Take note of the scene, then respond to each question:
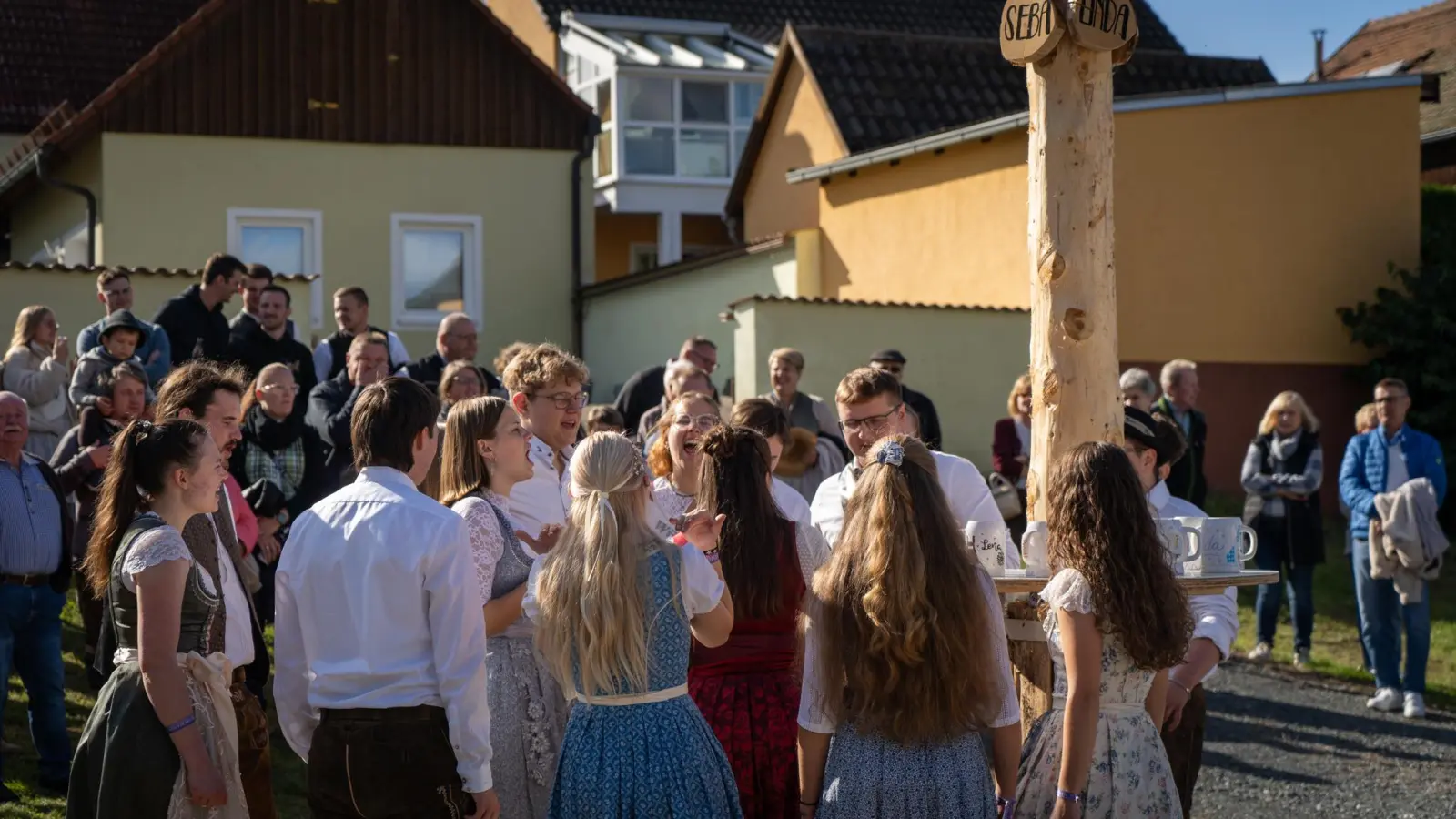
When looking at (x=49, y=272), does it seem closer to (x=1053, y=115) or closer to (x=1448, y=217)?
(x=1053, y=115)

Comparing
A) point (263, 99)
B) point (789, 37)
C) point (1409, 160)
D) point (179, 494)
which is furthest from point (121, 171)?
point (179, 494)

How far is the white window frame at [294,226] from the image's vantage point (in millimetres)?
21875

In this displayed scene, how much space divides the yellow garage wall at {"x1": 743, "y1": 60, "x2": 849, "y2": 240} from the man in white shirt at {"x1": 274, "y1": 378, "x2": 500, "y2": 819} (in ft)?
65.4

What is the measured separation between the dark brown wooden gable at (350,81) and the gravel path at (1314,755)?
1425 cm

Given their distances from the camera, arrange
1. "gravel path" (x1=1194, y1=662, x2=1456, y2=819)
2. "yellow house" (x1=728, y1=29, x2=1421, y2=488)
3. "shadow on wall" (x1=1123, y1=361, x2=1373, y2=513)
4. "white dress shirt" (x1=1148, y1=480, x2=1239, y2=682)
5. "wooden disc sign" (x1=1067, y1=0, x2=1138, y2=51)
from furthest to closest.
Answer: "shadow on wall" (x1=1123, y1=361, x2=1373, y2=513), "yellow house" (x1=728, y1=29, x2=1421, y2=488), "gravel path" (x1=1194, y1=662, x2=1456, y2=819), "white dress shirt" (x1=1148, y1=480, x2=1239, y2=682), "wooden disc sign" (x1=1067, y1=0, x2=1138, y2=51)

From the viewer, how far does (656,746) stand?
4.76 metres

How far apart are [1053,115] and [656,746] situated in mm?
2440

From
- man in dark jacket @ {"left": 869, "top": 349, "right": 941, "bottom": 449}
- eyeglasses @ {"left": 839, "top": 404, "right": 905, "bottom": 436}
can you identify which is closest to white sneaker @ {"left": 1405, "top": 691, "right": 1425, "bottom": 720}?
man in dark jacket @ {"left": 869, "top": 349, "right": 941, "bottom": 449}

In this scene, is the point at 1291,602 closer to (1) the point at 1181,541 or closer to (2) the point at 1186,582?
(1) the point at 1181,541

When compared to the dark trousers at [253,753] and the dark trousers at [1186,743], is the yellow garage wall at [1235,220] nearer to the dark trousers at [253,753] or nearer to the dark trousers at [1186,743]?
the dark trousers at [1186,743]

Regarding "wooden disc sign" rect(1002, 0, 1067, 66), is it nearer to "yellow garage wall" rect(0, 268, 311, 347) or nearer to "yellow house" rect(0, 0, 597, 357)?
"yellow garage wall" rect(0, 268, 311, 347)

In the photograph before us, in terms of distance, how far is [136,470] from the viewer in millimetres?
4945

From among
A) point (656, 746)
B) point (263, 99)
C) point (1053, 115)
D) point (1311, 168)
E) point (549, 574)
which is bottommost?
point (656, 746)

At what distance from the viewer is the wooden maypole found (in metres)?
5.55
